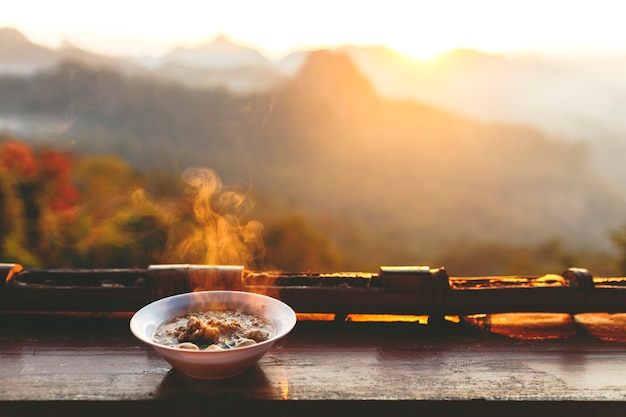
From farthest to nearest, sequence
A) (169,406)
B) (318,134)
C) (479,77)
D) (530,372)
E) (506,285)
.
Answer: (318,134) → (479,77) → (506,285) → (530,372) → (169,406)

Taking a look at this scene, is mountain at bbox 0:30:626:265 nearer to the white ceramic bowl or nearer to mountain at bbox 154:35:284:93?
mountain at bbox 154:35:284:93

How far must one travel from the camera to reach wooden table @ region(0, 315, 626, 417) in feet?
4.89

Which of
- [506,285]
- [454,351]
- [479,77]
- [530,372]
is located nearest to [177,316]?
[454,351]

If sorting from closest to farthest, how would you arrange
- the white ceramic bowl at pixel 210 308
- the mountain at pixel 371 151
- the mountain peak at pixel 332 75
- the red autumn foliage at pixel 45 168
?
the white ceramic bowl at pixel 210 308 → the mountain peak at pixel 332 75 → the mountain at pixel 371 151 → the red autumn foliage at pixel 45 168

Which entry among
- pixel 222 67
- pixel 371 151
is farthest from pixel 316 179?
pixel 222 67

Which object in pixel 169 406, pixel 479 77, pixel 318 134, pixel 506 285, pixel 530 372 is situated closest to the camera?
pixel 169 406

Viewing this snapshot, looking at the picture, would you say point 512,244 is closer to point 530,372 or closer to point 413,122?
point 413,122

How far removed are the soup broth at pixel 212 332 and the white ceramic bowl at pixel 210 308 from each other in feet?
0.10

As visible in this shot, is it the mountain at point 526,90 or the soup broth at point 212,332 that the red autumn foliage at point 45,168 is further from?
the soup broth at point 212,332

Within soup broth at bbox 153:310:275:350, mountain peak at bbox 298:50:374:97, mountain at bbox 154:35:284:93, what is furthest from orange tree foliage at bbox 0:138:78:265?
soup broth at bbox 153:310:275:350

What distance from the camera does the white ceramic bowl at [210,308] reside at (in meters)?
1.46

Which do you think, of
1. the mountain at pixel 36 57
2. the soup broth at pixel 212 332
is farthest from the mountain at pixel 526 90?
the soup broth at pixel 212 332

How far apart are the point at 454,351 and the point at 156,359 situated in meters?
1.14

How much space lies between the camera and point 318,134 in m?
4.68
